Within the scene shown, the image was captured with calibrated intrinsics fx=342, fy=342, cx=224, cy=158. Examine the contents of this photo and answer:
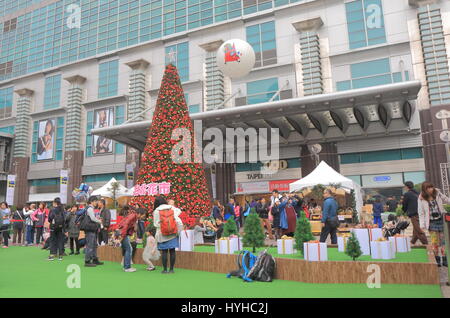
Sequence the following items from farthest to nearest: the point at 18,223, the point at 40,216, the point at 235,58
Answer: the point at 18,223 → the point at 40,216 → the point at 235,58

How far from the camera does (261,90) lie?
2441 centimetres

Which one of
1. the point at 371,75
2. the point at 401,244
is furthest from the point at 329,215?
the point at 371,75

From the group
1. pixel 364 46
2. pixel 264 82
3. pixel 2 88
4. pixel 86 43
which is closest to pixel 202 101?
pixel 264 82

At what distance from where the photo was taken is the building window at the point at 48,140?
109 feet

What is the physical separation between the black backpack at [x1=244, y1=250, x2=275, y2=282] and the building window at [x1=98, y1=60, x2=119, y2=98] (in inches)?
1093

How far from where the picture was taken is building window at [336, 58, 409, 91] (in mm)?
20922

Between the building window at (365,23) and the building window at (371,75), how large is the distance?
54.7 inches

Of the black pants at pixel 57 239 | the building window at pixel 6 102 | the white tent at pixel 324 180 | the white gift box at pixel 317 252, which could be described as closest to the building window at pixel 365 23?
the white tent at pixel 324 180

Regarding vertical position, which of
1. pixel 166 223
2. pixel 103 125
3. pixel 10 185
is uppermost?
pixel 103 125

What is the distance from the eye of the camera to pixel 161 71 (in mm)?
28766

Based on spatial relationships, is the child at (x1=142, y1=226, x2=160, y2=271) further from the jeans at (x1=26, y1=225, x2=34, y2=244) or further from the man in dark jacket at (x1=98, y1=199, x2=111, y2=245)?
the jeans at (x1=26, y1=225, x2=34, y2=244)

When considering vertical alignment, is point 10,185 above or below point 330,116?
below

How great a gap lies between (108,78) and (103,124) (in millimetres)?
4505

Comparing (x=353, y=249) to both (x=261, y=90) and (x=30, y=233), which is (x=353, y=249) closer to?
(x=30, y=233)
